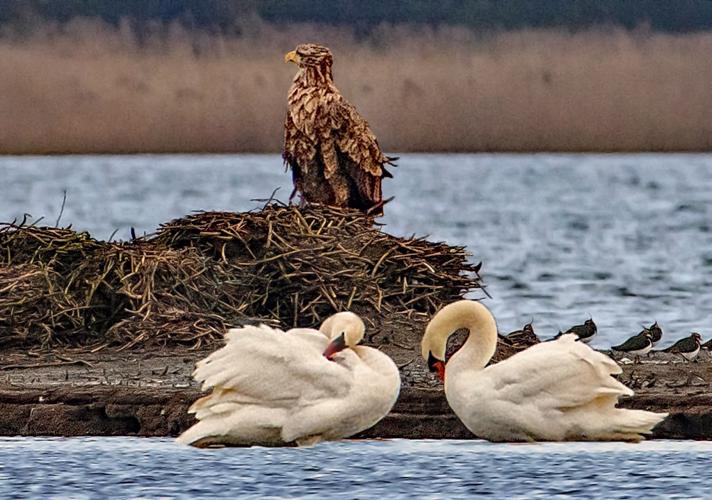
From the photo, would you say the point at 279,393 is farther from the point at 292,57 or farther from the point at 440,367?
the point at 292,57

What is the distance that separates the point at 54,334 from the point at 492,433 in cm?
332

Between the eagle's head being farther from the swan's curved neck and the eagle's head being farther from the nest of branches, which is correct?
the swan's curved neck

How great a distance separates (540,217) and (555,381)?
157 ft

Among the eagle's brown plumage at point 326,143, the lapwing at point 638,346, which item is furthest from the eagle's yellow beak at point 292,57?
the lapwing at point 638,346

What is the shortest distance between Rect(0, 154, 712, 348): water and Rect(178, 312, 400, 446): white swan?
6098 mm

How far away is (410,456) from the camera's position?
11.2 meters

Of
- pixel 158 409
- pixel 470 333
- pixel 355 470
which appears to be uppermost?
pixel 470 333

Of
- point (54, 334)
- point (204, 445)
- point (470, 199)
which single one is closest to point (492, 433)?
point (204, 445)

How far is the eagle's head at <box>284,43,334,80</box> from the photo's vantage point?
14.9 meters

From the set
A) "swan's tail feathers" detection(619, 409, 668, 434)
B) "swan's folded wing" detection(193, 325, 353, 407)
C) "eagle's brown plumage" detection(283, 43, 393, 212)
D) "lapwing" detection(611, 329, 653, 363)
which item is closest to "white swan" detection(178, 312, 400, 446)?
"swan's folded wing" detection(193, 325, 353, 407)

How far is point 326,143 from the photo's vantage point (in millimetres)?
14938

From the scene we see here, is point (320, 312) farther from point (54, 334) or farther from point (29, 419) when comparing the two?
point (29, 419)

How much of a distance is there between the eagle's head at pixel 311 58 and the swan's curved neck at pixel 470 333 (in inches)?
138

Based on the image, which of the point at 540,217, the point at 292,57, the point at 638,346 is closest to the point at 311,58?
the point at 292,57
